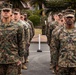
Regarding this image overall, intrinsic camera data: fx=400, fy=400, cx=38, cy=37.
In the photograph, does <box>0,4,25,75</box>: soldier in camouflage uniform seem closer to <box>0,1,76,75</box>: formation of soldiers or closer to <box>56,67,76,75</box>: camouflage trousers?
<box>0,1,76,75</box>: formation of soldiers

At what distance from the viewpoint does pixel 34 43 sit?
23828 mm

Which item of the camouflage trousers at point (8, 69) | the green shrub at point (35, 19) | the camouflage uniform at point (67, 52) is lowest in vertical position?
the green shrub at point (35, 19)

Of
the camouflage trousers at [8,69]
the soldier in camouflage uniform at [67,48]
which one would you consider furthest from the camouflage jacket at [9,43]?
the soldier in camouflage uniform at [67,48]

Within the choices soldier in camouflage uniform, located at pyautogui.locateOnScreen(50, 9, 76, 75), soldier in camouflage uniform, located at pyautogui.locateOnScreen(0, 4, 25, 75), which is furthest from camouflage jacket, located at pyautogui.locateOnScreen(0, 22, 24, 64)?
soldier in camouflage uniform, located at pyautogui.locateOnScreen(50, 9, 76, 75)

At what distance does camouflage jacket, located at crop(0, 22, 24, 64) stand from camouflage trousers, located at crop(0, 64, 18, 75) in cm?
12

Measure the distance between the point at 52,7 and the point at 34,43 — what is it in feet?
38.2

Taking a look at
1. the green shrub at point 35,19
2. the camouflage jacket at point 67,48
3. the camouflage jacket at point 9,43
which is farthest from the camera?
the green shrub at point 35,19

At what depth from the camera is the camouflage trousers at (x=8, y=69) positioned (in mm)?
7836

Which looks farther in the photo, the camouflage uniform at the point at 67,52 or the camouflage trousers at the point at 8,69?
the camouflage trousers at the point at 8,69

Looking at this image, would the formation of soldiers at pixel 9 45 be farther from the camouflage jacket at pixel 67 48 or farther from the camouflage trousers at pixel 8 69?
the camouflage jacket at pixel 67 48

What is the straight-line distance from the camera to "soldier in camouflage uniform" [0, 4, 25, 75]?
7.81 meters

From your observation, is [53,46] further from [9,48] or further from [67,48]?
[9,48]

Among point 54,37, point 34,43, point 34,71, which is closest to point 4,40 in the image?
point 54,37

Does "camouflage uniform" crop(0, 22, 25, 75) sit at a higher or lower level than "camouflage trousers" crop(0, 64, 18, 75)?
higher
